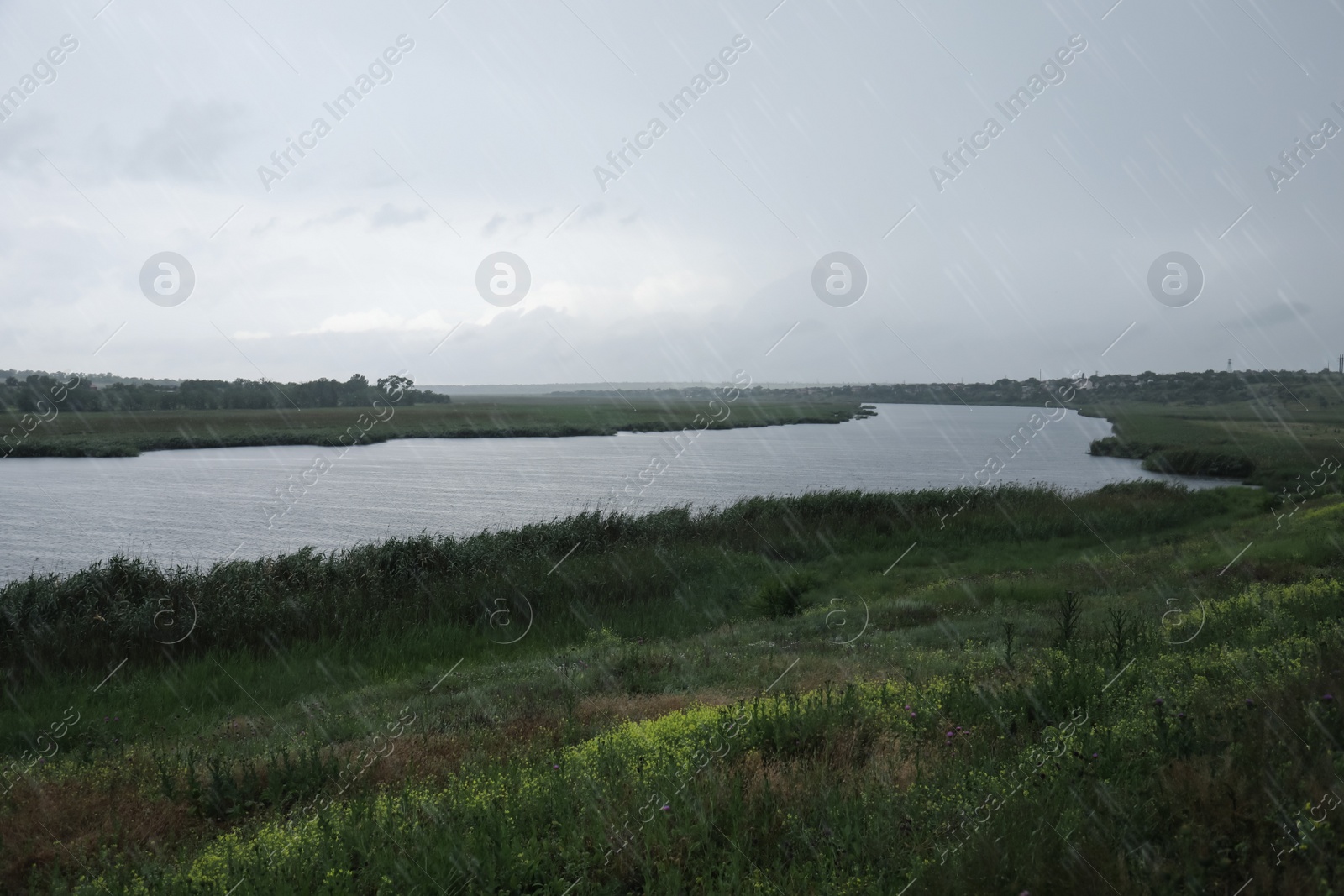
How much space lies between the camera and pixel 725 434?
129125 millimetres

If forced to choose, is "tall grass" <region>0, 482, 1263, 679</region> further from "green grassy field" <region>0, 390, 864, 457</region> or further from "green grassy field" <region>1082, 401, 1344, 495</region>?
"green grassy field" <region>0, 390, 864, 457</region>

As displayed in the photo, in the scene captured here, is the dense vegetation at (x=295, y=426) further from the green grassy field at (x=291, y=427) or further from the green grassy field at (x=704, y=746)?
the green grassy field at (x=704, y=746)

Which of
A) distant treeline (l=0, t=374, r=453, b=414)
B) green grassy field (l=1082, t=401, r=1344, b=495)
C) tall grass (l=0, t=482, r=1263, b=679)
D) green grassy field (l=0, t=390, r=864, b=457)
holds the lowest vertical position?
green grassy field (l=1082, t=401, r=1344, b=495)

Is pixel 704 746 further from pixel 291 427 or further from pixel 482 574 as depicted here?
pixel 291 427

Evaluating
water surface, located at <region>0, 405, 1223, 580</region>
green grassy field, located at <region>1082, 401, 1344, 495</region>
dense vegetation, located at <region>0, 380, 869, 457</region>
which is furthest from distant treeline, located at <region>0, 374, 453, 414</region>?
green grassy field, located at <region>1082, 401, 1344, 495</region>

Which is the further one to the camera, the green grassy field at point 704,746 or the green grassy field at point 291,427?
the green grassy field at point 291,427

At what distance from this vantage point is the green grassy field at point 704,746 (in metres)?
4.19

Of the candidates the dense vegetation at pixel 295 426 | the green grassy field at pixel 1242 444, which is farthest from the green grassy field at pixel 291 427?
the green grassy field at pixel 1242 444

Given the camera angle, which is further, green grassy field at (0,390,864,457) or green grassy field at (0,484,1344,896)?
green grassy field at (0,390,864,457)

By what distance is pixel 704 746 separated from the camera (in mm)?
6309

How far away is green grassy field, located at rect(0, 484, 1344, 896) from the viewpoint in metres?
4.19

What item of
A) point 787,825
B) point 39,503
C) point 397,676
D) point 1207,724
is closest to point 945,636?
point 1207,724

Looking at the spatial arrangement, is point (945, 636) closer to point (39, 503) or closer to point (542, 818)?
point (542, 818)

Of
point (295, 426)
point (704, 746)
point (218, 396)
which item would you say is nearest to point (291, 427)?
point (295, 426)
